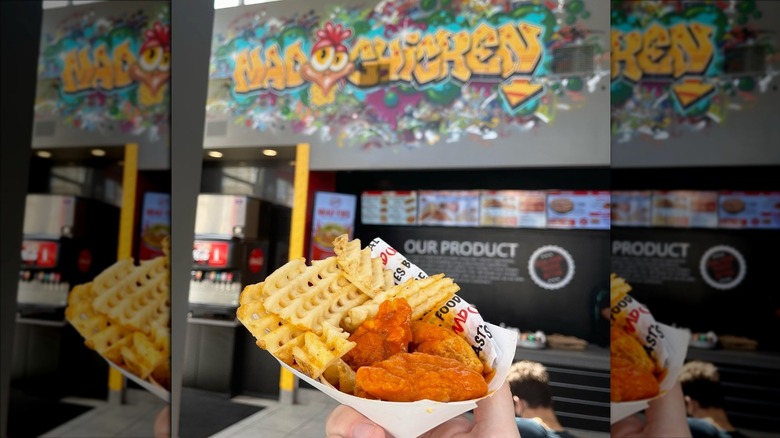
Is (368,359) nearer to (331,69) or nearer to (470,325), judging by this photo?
(470,325)

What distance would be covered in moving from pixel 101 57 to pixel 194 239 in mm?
1031

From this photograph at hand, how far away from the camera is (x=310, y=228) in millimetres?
2059

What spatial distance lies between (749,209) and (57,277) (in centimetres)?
290

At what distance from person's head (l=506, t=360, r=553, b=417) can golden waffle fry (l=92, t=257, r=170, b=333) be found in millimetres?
1461

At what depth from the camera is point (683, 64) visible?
195 centimetres

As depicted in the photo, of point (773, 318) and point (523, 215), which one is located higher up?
point (523, 215)

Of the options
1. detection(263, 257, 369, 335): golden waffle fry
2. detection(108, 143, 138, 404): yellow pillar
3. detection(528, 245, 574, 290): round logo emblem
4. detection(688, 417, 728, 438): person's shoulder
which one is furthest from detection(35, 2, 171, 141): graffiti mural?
detection(688, 417, 728, 438): person's shoulder

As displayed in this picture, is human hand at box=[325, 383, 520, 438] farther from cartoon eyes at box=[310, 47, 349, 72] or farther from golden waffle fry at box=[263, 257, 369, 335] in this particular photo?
cartoon eyes at box=[310, 47, 349, 72]

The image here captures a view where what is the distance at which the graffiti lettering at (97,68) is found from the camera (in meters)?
2.46

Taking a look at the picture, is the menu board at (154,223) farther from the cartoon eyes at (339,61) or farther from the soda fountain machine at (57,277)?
the cartoon eyes at (339,61)

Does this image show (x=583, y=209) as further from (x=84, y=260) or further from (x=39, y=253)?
(x=39, y=253)

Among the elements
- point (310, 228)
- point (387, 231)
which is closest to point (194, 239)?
point (310, 228)

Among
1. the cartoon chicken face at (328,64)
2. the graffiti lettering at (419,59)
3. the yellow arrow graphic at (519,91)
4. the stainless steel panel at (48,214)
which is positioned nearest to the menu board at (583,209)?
the yellow arrow graphic at (519,91)

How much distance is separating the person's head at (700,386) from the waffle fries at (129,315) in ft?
6.78
